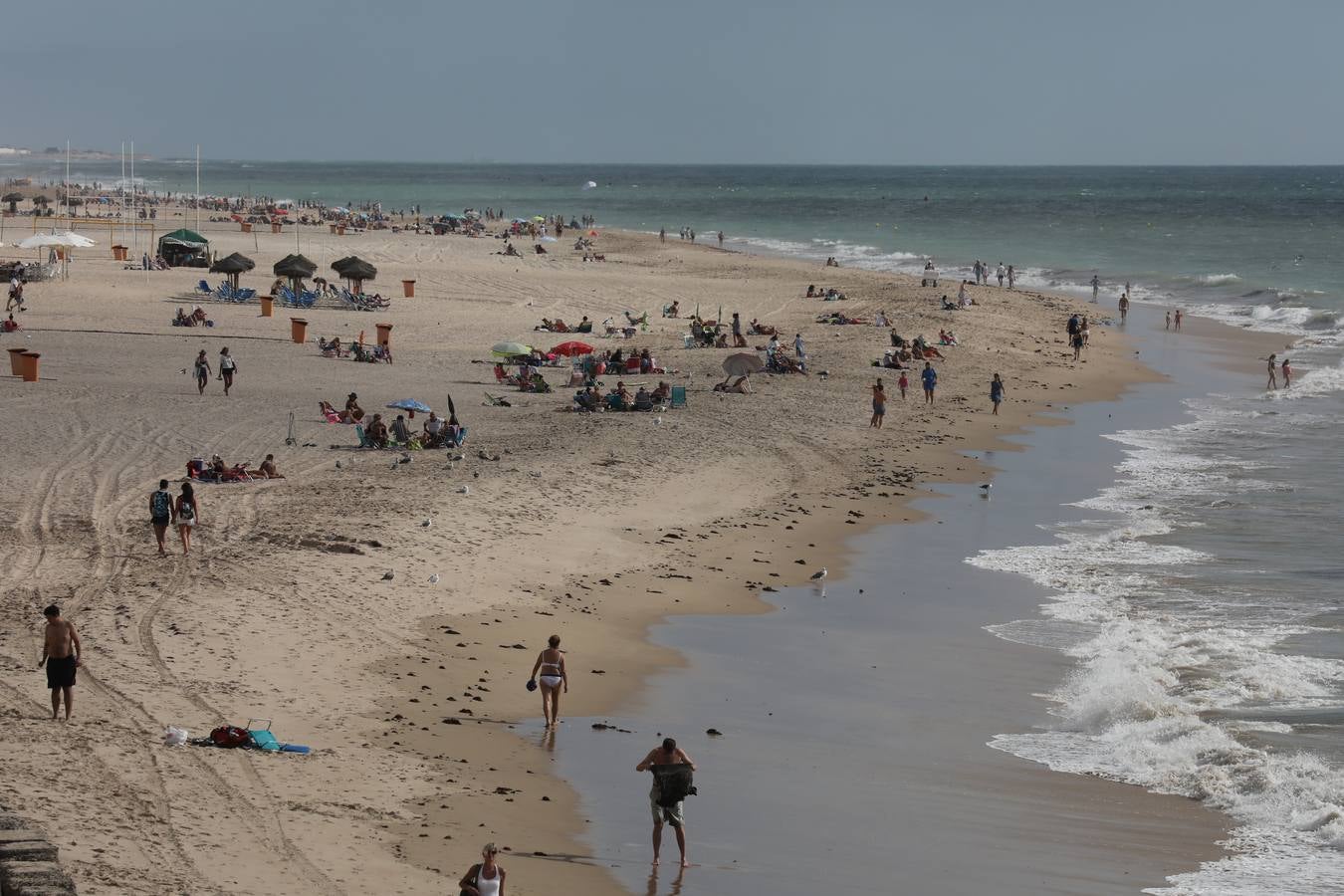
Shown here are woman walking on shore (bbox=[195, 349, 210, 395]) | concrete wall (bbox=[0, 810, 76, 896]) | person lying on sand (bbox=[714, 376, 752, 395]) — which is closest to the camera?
concrete wall (bbox=[0, 810, 76, 896])

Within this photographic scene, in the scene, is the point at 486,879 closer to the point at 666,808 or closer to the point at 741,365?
the point at 666,808

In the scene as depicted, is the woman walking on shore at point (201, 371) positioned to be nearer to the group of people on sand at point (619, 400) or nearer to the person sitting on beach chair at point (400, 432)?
the person sitting on beach chair at point (400, 432)

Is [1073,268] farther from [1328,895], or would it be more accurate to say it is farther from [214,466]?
[1328,895]

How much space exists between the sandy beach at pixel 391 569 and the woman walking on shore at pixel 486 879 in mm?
748

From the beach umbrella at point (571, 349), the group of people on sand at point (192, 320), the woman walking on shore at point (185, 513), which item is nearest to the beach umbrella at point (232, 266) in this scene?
the group of people on sand at point (192, 320)

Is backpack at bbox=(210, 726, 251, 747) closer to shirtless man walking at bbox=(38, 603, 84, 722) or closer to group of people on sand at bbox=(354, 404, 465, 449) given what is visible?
shirtless man walking at bbox=(38, 603, 84, 722)

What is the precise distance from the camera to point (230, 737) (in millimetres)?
11570

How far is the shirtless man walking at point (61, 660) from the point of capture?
463 inches

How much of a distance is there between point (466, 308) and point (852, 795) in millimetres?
32265

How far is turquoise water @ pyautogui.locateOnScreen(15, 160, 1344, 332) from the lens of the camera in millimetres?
62219

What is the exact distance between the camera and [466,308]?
42.9 m

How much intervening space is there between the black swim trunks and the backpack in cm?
123

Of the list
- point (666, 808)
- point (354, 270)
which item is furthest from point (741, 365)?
point (666, 808)

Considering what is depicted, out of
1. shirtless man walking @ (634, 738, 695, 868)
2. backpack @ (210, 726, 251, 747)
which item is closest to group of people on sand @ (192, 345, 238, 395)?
backpack @ (210, 726, 251, 747)
